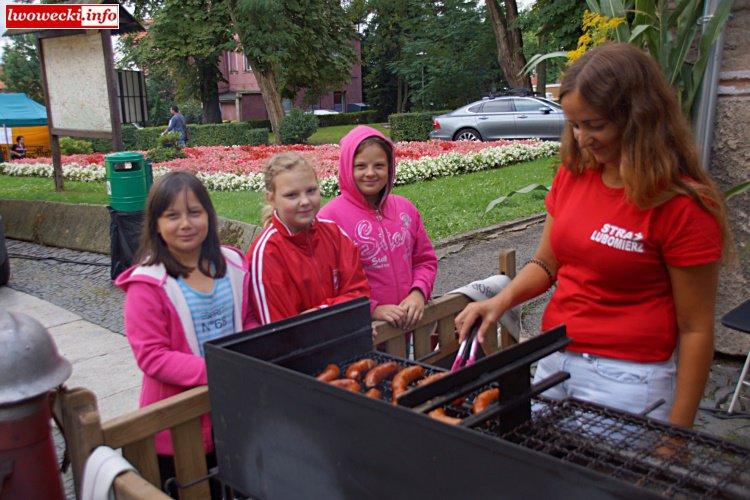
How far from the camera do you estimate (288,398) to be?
62.1 inches

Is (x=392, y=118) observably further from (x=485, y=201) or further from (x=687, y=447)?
(x=687, y=447)

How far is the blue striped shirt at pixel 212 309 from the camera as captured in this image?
8.21 ft

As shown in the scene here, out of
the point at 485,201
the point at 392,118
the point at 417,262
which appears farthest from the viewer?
the point at 392,118

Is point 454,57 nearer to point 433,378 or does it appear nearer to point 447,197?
point 447,197

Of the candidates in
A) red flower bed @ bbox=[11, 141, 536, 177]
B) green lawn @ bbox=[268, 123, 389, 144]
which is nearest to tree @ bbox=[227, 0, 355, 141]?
green lawn @ bbox=[268, 123, 389, 144]

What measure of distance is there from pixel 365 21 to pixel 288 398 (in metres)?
49.7

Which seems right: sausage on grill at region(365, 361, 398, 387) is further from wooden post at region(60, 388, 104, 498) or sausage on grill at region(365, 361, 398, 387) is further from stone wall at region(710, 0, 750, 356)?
stone wall at region(710, 0, 750, 356)

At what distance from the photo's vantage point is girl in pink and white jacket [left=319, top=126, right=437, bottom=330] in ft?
10.4

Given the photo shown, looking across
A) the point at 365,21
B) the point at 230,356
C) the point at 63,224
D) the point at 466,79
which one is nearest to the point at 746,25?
the point at 230,356

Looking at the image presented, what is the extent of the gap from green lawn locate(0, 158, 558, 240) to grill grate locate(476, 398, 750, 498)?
19.2ft

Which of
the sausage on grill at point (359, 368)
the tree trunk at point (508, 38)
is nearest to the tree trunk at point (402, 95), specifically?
the tree trunk at point (508, 38)

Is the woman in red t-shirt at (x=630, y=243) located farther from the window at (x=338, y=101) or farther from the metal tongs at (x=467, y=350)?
the window at (x=338, y=101)

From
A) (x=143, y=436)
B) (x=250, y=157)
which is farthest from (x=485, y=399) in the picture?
(x=250, y=157)

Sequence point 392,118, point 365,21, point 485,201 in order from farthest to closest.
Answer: point 365,21, point 392,118, point 485,201
